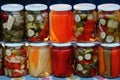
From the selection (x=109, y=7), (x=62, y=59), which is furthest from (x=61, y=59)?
(x=109, y=7)

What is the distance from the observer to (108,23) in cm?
175

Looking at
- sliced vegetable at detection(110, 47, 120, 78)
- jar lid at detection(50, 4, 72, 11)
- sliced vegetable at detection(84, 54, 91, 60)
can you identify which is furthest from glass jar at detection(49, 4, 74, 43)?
sliced vegetable at detection(110, 47, 120, 78)

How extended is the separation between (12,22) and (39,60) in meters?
0.22

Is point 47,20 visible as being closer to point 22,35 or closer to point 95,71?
point 22,35

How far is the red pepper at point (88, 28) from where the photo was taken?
69.8 inches

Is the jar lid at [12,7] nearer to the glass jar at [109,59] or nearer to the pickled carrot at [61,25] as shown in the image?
the pickled carrot at [61,25]

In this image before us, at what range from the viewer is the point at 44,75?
1.84 m

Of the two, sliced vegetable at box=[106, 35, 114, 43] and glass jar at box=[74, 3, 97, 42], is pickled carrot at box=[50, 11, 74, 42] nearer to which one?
glass jar at box=[74, 3, 97, 42]

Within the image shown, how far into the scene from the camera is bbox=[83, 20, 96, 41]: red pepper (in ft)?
5.82

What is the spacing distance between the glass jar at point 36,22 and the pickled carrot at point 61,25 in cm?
3

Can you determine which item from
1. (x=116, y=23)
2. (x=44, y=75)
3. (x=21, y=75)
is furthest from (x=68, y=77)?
(x=116, y=23)

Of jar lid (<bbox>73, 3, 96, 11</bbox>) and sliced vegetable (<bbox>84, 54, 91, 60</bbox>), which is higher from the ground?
jar lid (<bbox>73, 3, 96, 11</bbox>)

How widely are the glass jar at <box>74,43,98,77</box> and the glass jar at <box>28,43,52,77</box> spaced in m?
0.13

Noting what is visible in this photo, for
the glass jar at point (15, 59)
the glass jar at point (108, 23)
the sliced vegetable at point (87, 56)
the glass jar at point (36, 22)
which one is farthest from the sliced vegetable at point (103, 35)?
the glass jar at point (15, 59)
